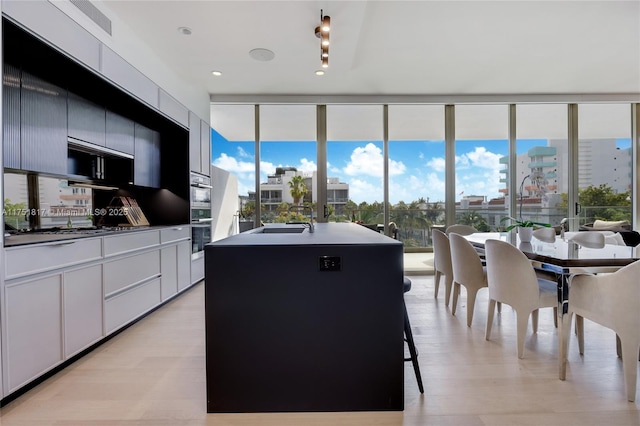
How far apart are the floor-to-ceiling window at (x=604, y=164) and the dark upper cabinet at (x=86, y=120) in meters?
6.84

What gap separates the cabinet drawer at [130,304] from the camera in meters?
2.44

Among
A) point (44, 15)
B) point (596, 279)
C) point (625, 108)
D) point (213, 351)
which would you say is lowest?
point (213, 351)

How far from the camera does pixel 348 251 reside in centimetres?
156

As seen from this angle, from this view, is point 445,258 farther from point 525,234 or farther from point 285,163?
point 285,163

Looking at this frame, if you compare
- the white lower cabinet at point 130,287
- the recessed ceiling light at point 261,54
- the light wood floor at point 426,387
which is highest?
the recessed ceiling light at point 261,54

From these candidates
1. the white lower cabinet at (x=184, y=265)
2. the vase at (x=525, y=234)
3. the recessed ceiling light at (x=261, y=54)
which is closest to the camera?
the vase at (x=525, y=234)

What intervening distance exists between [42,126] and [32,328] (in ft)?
4.56

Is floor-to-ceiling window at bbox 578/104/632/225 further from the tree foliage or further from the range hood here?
the range hood

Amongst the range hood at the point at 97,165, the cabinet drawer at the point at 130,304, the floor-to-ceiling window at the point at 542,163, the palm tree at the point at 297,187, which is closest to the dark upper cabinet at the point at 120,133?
the range hood at the point at 97,165

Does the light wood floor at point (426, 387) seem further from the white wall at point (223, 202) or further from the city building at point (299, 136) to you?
the white wall at point (223, 202)

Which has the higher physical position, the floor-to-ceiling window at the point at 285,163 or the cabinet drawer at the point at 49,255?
the floor-to-ceiling window at the point at 285,163

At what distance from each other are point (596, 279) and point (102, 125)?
403cm

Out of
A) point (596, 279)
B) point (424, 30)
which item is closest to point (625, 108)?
point (424, 30)

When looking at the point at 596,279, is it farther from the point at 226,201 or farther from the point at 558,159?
the point at 226,201
